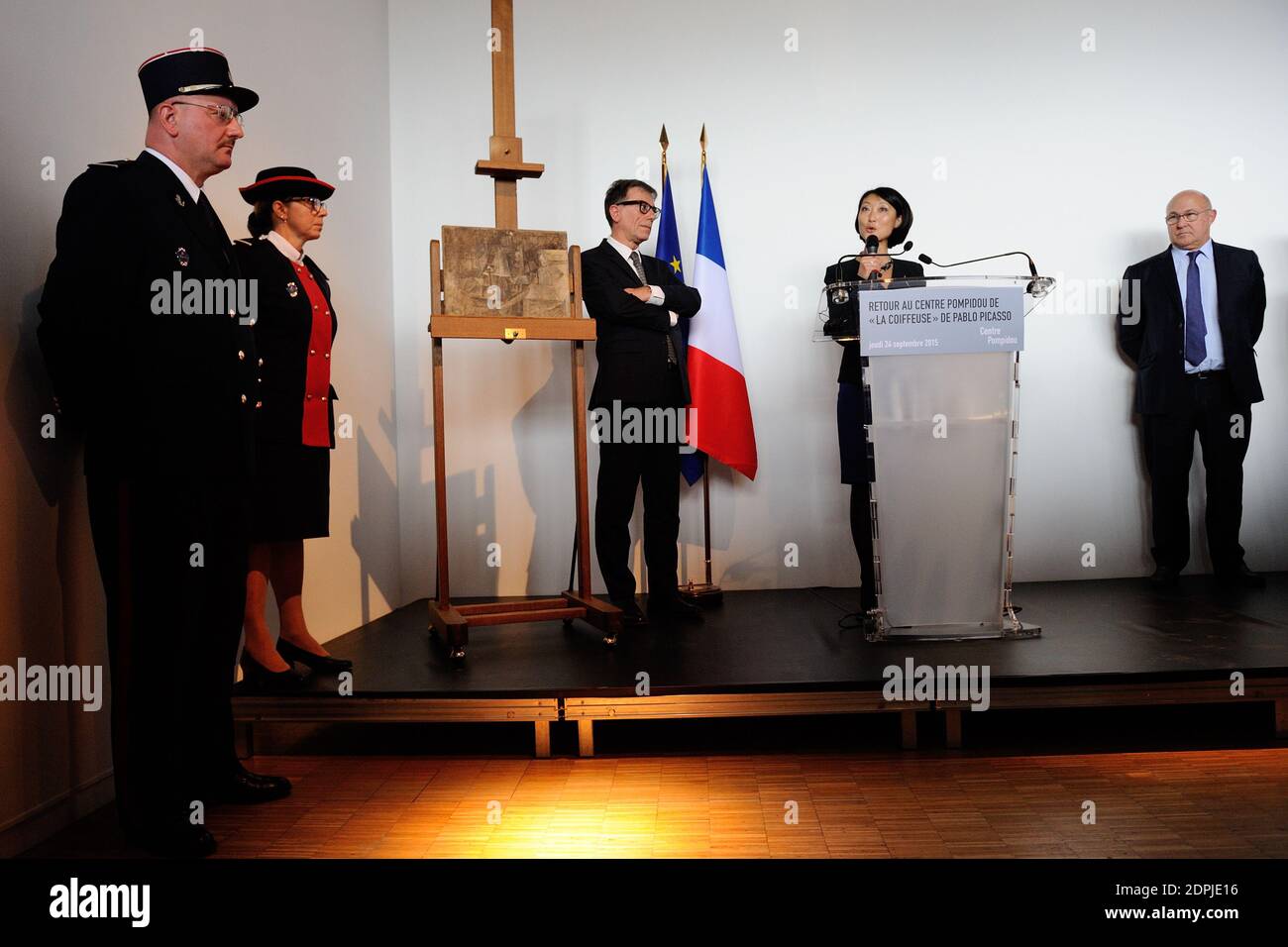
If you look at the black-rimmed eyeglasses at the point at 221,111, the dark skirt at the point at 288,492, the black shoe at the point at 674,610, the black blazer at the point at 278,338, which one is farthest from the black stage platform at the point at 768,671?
the black-rimmed eyeglasses at the point at 221,111

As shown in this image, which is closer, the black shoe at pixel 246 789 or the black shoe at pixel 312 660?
the black shoe at pixel 246 789

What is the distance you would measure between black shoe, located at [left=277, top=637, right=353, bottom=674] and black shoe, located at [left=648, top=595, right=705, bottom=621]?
1.23 m

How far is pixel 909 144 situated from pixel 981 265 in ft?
2.24

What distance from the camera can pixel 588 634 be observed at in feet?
10.6

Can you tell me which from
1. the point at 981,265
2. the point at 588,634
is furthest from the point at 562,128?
the point at 588,634

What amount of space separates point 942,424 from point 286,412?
192 centimetres

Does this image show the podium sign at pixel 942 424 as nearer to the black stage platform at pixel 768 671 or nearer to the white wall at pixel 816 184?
the black stage platform at pixel 768 671

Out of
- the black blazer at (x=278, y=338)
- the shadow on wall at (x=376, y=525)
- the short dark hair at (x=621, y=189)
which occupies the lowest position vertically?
the shadow on wall at (x=376, y=525)

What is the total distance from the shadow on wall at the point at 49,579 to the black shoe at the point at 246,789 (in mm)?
306

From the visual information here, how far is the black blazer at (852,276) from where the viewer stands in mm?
3250

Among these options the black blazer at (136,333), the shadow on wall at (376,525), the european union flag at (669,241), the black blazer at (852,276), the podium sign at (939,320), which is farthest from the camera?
the european union flag at (669,241)

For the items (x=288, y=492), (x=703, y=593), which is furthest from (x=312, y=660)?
(x=703, y=593)
